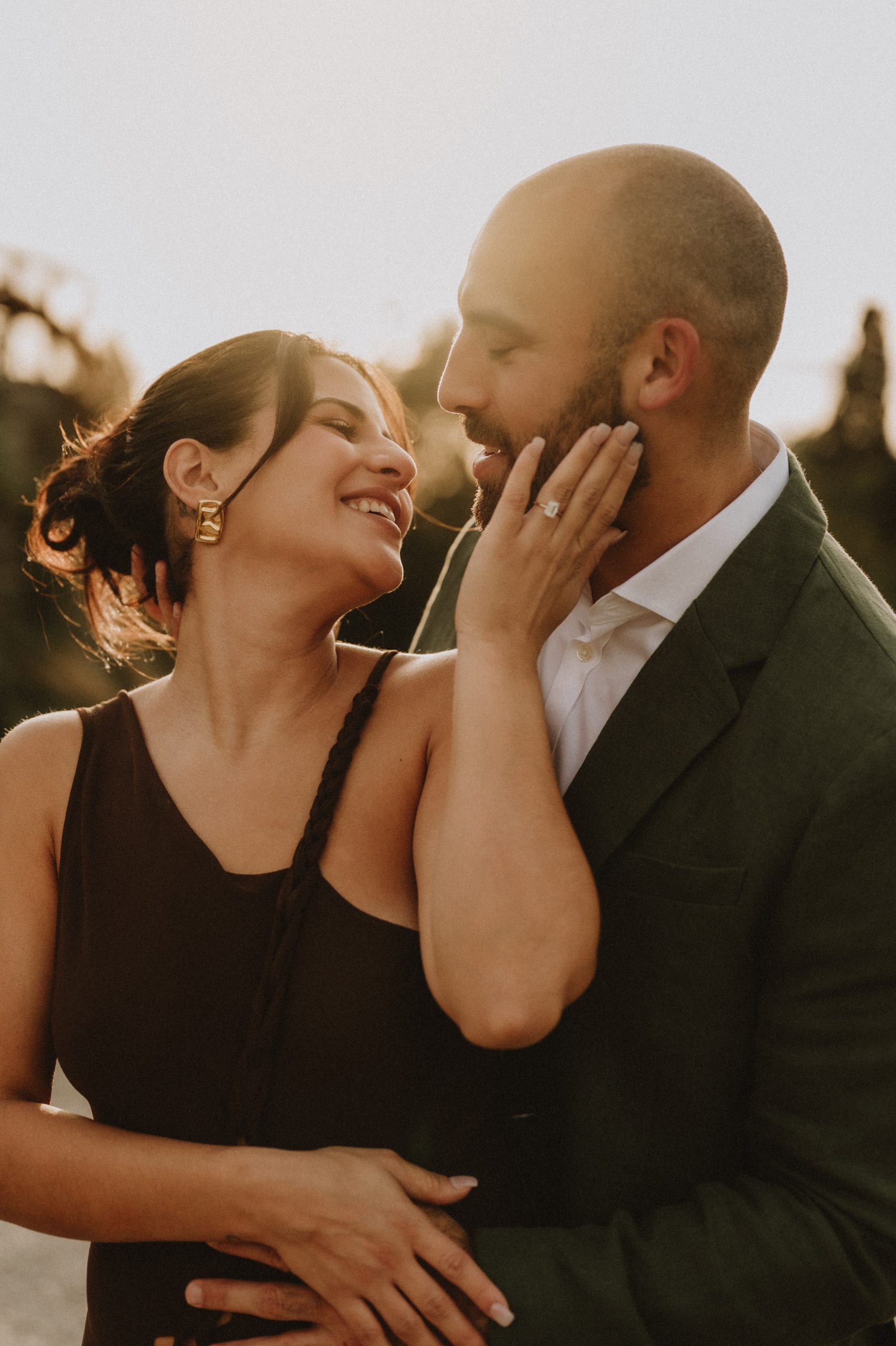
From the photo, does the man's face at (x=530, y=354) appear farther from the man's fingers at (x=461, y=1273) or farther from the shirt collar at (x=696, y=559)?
the man's fingers at (x=461, y=1273)

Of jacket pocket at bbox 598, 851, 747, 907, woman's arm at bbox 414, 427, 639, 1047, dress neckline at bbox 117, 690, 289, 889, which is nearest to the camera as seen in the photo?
woman's arm at bbox 414, 427, 639, 1047

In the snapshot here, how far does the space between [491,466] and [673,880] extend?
859mm

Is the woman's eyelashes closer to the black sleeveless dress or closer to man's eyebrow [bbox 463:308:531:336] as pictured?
man's eyebrow [bbox 463:308:531:336]

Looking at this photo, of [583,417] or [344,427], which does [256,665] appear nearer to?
[344,427]

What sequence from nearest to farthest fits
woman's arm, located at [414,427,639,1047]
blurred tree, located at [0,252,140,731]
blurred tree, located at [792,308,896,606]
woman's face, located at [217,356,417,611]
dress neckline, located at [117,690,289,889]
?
woman's arm, located at [414,427,639,1047]
dress neckline, located at [117,690,289,889]
woman's face, located at [217,356,417,611]
blurred tree, located at [0,252,140,731]
blurred tree, located at [792,308,896,606]

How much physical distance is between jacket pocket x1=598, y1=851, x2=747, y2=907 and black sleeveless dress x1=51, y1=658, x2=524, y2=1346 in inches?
14.6

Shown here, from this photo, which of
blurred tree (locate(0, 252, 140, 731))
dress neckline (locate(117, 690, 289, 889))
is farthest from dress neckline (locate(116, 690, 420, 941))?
blurred tree (locate(0, 252, 140, 731))

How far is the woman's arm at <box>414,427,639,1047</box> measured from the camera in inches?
69.0

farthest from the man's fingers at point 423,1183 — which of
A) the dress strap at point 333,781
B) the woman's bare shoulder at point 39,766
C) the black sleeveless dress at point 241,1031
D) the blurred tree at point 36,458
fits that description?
the blurred tree at point 36,458

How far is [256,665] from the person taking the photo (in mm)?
2189

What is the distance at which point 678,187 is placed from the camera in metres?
2.16

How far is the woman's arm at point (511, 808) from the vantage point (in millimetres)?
1752

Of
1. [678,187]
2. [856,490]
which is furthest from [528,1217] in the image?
[856,490]

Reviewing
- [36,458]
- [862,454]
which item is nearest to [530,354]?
[36,458]
